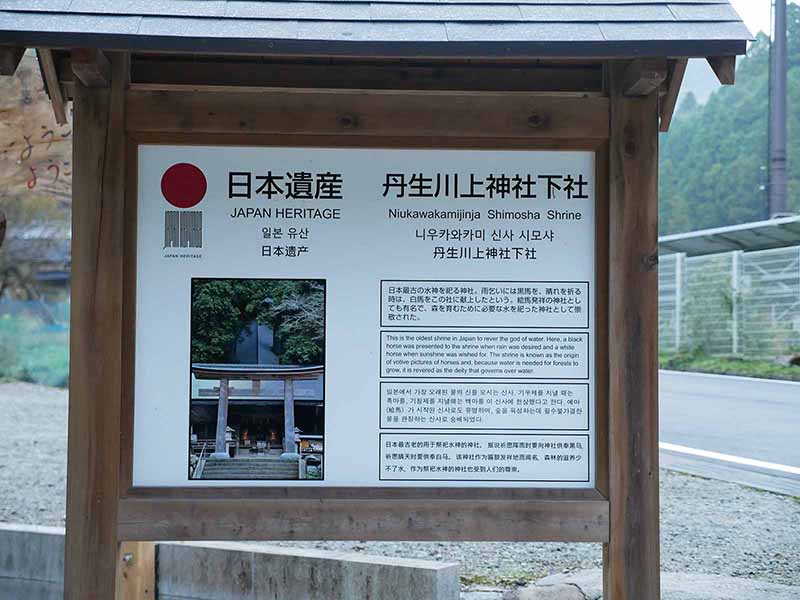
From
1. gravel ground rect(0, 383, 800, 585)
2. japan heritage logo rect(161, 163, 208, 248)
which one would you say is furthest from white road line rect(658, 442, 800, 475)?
japan heritage logo rect(161, 163, 208, 248)

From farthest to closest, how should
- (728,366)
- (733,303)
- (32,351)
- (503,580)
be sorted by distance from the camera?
(733,303), (32,351), (728,366), (503,580)

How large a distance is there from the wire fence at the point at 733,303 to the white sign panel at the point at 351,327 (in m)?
19.2

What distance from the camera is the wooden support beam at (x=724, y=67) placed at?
3.62 metres

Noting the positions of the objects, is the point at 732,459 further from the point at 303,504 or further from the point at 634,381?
the point at 303,504

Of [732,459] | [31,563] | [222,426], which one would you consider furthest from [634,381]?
[732,459]

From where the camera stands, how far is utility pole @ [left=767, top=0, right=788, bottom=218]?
23.4 metres

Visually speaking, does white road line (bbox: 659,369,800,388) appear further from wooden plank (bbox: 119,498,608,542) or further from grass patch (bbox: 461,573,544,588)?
wooden plank (bbox: 119,498,608,542)

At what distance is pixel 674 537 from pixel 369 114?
4603mm

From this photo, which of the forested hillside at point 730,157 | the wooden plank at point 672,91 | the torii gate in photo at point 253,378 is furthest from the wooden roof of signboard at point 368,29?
the forested hillside at point 730,157

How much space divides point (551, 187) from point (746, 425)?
10.0 m

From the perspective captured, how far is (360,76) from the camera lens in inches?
162

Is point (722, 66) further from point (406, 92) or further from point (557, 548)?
point (557, 548)

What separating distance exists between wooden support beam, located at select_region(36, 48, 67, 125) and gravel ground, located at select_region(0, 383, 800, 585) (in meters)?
3.56

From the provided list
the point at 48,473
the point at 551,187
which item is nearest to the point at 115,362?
the point at 551,187
